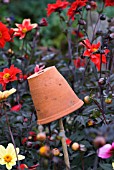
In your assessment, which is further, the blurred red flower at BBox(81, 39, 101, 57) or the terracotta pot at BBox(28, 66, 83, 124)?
the blurred red flower at BBox(81, 39, 101, 57)

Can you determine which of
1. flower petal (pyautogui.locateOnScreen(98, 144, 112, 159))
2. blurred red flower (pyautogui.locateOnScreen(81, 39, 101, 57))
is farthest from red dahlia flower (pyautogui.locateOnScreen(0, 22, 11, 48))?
flower petal (pyautogui.locateOnScreen(98, 144, 112, 159))

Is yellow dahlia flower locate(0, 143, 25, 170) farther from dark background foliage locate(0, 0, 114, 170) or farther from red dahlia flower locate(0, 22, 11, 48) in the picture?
red dahlia flower locate(0, 22, 11, 48)

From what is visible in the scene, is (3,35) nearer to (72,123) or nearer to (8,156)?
(72,123)

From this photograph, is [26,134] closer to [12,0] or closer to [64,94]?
[64,94]

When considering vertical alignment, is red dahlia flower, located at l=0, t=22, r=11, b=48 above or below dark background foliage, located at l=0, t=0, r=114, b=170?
above

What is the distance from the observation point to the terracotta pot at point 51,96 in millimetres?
1231

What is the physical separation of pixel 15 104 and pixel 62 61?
63 cm

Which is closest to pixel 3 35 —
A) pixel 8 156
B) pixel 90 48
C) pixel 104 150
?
pixel 90 48

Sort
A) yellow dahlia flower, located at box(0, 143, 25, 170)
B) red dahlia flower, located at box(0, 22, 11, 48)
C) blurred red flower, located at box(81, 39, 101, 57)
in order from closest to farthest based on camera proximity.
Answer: yellow dahlia flower, located at box(0, 143, 25, 170) → blurred red flower, located at box(81, 39, 101, 57) → red dahlia flower, located at box(0, 22, 11, 48)

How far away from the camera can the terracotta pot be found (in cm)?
123

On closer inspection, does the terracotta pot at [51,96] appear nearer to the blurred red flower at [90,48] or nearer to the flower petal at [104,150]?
the flower petal at [104,150]

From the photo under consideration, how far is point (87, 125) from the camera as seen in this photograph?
4.88 feet

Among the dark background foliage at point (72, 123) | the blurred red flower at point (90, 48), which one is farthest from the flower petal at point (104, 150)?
the blurred red flower at point (90, 48)

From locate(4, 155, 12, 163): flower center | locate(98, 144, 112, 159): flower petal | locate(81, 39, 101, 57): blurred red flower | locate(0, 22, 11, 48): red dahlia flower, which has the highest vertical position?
locate(0, 22, 11, 48): red dahlia flower
